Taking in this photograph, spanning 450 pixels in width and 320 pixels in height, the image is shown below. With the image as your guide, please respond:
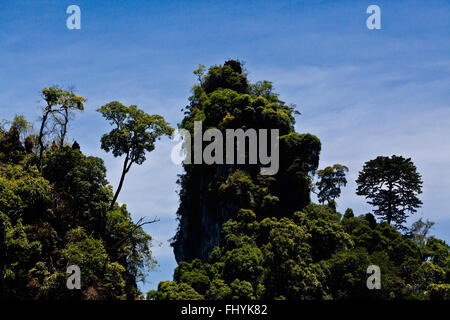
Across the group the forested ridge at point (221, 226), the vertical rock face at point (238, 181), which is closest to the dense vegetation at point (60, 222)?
the forested ridge at point (221, 226)

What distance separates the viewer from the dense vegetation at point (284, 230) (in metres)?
33.1

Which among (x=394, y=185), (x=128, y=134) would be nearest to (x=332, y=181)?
(x=394, y=185)

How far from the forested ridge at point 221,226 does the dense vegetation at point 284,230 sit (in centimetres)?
9

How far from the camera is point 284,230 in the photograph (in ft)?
113

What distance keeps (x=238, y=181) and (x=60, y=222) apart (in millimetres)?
15824

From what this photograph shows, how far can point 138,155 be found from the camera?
35125 mm

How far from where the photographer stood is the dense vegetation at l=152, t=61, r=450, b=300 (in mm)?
33062

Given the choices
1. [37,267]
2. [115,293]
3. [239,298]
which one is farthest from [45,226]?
[239,298]

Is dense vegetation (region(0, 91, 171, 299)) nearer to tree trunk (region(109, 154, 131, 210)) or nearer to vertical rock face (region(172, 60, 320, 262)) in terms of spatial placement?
tree trunk (region(109, 154, 131, 210))

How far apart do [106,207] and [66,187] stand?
2.67 meters

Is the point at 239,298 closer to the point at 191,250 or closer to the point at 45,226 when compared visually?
the point at 45,226

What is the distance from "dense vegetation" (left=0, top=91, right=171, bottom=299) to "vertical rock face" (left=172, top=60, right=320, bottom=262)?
32.9 ft

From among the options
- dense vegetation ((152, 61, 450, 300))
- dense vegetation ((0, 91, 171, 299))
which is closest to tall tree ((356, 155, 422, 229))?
dense vegetation ((152, 61, 450, 300))
